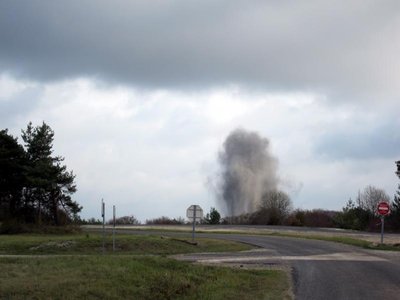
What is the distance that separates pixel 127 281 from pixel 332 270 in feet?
31.2

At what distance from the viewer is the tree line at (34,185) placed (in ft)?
150

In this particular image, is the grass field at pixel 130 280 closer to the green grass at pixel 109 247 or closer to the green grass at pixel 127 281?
the green grass at pixel 127 281

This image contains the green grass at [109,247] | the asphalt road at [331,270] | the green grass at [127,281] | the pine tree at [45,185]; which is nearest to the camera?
the green grass at [127,281]

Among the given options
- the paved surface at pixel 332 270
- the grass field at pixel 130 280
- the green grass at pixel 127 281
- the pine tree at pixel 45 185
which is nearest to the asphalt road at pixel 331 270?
the paved surface at pixel 332 270

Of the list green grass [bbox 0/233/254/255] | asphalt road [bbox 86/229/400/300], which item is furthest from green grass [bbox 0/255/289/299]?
green grass [bbox 0/233/254/255]

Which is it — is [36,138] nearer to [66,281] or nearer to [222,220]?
[222,220]

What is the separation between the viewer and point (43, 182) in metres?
44.4

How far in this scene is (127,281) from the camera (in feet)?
42.6

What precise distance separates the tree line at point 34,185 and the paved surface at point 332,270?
834 inches

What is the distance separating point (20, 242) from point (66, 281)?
19.5m

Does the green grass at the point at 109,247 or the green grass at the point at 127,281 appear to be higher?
the green grass at the point at 127,281

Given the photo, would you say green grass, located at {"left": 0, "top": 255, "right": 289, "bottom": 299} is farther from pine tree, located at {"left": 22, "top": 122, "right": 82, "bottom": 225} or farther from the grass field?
pine tree, located at {"left": 22, "top": 122, "right": 82, "bottom": 225}

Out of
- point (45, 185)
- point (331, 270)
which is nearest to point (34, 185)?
point (45, 185)

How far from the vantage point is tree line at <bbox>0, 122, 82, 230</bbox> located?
45.7m
